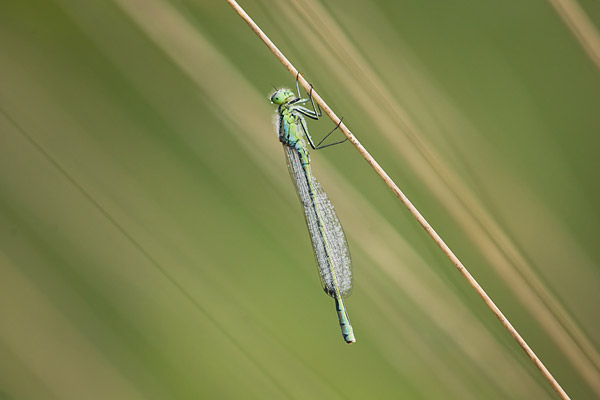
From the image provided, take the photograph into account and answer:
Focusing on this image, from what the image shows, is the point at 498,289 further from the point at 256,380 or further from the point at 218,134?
the point at 218,134

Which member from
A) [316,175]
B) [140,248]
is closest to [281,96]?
→ [316,175]

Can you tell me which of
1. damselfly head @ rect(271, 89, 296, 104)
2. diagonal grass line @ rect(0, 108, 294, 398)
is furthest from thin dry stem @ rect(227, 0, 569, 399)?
diagonal grass line @ rect(0, 108, 294, 398)

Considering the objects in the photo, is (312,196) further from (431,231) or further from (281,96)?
(431,231)

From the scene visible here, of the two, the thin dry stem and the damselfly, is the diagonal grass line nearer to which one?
the damselfly

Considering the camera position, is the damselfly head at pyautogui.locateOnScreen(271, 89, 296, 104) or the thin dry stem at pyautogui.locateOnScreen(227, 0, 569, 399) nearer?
the thin dry stem at pyautogui.locateOnScreen(227, 0, 569, 399)

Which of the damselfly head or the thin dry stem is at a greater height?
the damselfly head

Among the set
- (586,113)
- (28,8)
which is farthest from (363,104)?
(28,8)

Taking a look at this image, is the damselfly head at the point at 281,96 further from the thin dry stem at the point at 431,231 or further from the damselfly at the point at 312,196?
the thin dry stem at the point at 431,231
